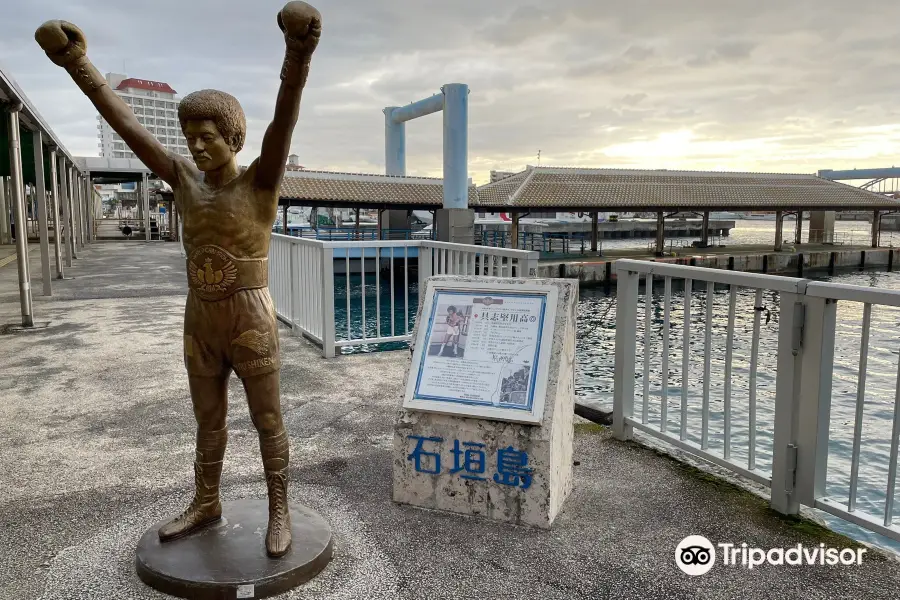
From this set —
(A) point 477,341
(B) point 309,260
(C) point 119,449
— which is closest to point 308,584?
(A) point 477,341

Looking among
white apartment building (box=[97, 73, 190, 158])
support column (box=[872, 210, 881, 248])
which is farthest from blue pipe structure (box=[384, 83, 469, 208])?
white apartment building (box=[97, 73, 190, 158])

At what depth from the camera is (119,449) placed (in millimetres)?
3895

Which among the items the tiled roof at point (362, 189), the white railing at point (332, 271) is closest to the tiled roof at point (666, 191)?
the tiled roof at point (362, 189)

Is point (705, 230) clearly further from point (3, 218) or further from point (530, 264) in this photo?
point (530, 264)

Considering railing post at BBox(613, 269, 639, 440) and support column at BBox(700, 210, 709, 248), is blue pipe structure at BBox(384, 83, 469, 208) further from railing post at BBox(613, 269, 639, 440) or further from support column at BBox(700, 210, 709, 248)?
railing post at BBox(613, 269, 639, 440)

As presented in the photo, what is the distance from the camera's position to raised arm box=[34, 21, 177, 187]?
7.55ft

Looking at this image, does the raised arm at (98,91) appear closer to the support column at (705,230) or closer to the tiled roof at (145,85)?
the support column at (705,230)

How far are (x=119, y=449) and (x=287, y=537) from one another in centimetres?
188

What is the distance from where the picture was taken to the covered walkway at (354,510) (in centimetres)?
247

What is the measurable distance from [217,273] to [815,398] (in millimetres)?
2601

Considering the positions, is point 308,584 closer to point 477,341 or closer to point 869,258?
point 477,341

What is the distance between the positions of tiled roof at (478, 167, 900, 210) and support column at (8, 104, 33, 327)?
22982 mm

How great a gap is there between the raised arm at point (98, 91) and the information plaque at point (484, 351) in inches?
56.0

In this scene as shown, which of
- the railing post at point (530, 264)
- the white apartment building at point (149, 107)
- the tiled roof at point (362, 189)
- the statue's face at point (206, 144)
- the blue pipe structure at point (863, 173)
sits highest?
the white apartment building at point (149, 107)
